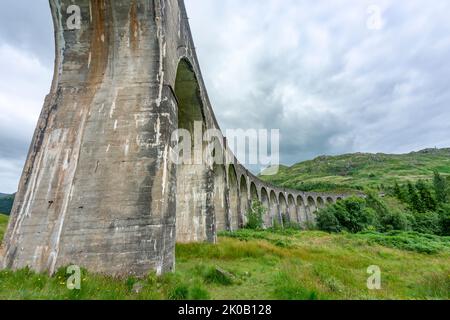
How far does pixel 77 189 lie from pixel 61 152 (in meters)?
0.96

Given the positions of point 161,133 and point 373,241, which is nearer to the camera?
point 161,133

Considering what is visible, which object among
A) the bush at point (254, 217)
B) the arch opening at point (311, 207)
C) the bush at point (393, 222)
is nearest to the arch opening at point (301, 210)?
the arch opening at point (311, 207)

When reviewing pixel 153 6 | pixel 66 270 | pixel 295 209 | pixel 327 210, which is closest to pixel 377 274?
pixel 66 270

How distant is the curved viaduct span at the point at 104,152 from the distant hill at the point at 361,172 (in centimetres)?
7222

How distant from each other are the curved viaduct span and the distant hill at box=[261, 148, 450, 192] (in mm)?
72224

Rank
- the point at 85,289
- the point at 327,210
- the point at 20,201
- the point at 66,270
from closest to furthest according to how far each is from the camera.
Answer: the point at 85,289
the point at 66,270
the point at 20,201
the point at 327,210

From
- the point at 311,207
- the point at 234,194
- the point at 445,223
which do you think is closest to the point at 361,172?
the point at 311,207

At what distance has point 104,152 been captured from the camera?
5.41 m

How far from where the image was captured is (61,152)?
536 centimetres

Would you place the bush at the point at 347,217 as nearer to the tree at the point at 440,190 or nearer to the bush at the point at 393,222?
the bush at the point at 393,222

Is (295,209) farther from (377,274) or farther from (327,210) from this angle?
(377,274)

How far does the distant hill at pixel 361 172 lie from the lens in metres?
82.1

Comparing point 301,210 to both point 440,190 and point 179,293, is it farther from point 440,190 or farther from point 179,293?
point 179,293

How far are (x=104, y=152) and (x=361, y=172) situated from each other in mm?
117979
